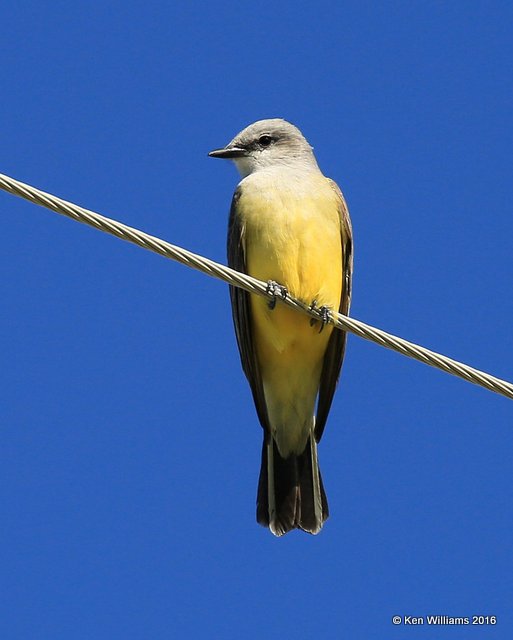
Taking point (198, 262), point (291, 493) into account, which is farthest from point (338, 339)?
point (198, 262)

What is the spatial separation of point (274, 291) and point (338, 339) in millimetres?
1008

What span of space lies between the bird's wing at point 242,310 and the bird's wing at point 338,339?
441mm

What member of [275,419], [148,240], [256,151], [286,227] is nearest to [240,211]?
[286,227]

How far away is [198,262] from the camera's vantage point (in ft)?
19.2

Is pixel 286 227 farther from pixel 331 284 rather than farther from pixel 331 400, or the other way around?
pixel 331 400

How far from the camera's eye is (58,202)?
5586mm

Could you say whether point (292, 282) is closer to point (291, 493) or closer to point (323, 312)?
point (323, 312)

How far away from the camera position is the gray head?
851cm

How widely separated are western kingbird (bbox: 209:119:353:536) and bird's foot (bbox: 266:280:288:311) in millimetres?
19

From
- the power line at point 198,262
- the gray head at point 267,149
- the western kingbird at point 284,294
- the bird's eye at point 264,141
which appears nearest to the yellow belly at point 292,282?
the western kingbird at point 284,294

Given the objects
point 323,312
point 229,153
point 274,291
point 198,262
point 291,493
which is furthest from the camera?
point 229,153

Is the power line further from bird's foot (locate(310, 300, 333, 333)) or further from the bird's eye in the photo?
the bird's eye

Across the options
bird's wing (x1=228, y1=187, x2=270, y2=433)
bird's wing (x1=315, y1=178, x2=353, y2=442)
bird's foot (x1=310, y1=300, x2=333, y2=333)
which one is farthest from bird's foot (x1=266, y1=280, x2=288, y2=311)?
bird's wing (x1=315, y1=178, x2=353, y2=442)

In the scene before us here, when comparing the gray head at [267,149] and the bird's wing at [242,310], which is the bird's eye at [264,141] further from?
the bird's wing at [242,310]
